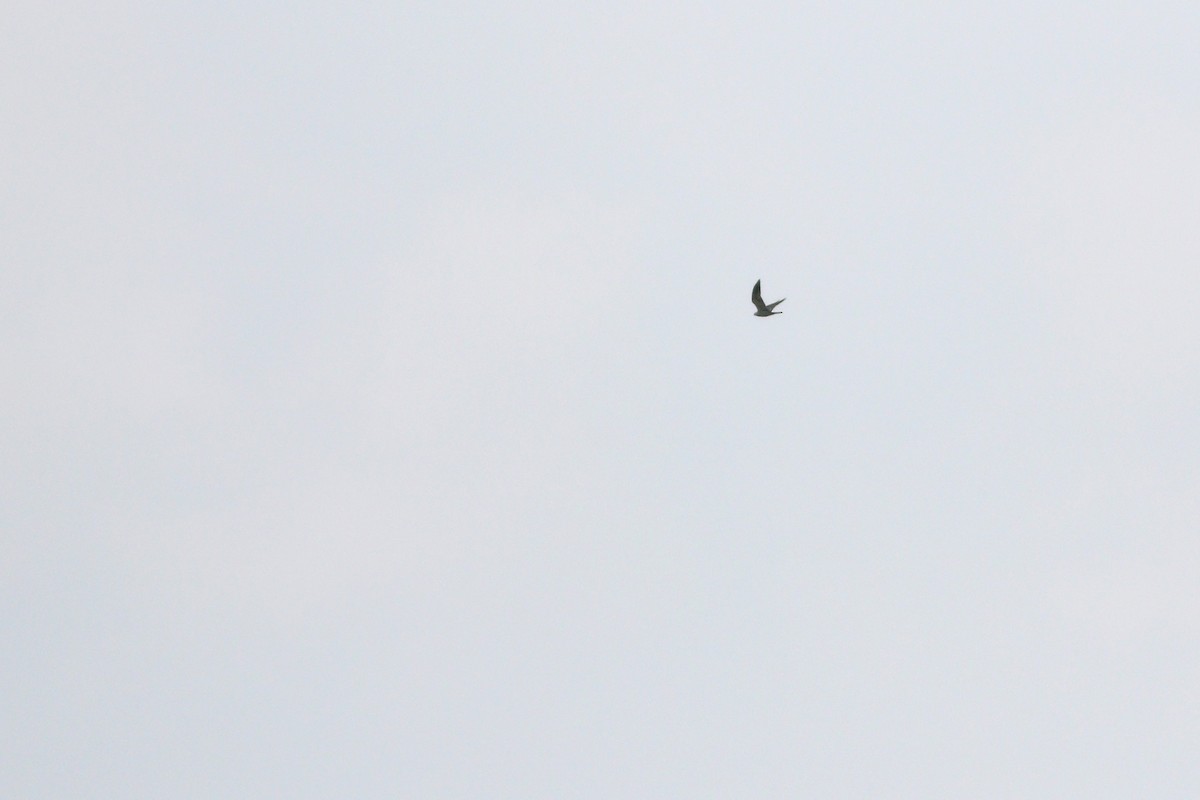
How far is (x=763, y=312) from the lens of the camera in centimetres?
8181
